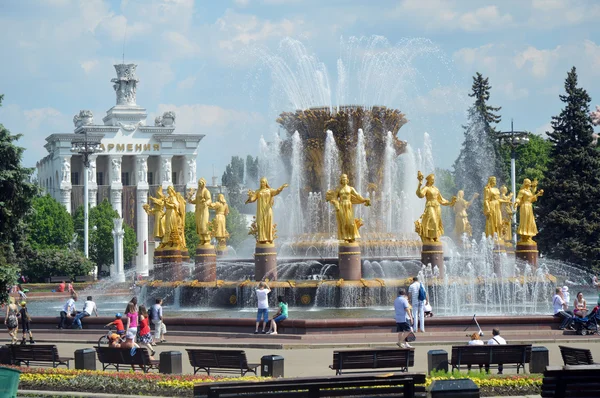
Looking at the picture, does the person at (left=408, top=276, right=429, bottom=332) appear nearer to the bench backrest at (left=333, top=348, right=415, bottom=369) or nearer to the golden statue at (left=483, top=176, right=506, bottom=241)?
the bench backrest at (left=333, top=348, right=415, bottom=369)

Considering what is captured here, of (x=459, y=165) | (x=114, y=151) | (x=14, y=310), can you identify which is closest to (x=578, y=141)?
(x=459, y=165)

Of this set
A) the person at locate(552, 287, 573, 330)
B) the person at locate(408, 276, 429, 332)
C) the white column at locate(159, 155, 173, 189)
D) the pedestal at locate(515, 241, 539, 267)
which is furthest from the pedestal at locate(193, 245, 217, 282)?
the white column at locate(159, 155, 173, 189)

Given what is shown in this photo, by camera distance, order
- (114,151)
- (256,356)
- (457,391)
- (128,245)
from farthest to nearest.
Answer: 1. (114,151)
2. (128,245)
3. (256,356)
4. (457,391)

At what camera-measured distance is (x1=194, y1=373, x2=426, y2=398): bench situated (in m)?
11.7

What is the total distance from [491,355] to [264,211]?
45.7 ft

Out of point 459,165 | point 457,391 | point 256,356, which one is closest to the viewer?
point 457,391

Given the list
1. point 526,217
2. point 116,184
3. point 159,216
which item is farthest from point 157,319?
point 116,184

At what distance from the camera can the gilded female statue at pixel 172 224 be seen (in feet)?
113

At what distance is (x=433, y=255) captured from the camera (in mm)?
30047

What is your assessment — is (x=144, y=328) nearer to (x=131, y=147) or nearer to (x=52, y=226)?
(x=52, y=226)

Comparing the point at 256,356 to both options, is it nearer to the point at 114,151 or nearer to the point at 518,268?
the point at 518,268

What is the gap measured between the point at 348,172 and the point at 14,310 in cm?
1459

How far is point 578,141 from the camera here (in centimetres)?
5378

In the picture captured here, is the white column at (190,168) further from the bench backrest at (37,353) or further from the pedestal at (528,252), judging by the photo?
the bench backrest at (37,353)
